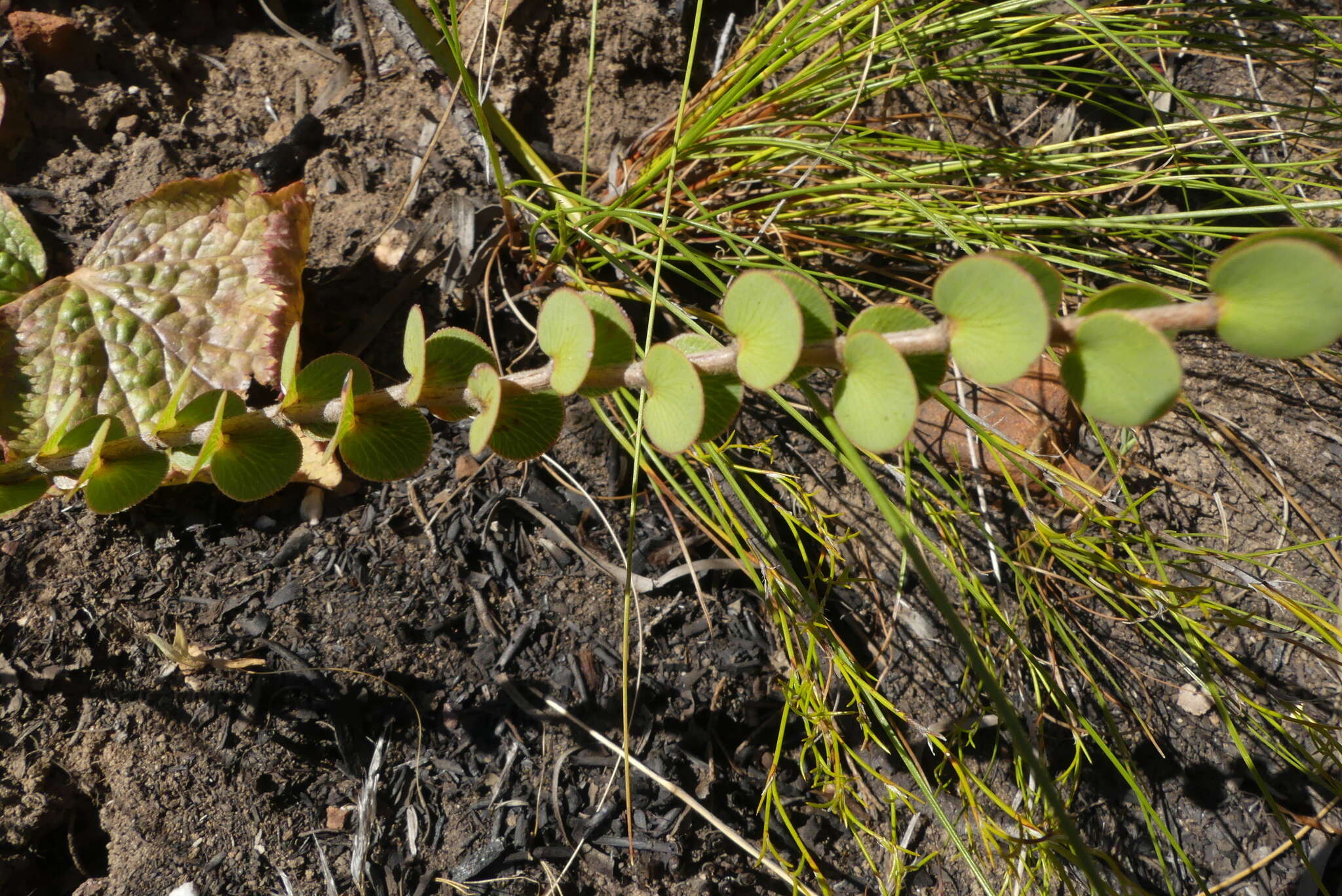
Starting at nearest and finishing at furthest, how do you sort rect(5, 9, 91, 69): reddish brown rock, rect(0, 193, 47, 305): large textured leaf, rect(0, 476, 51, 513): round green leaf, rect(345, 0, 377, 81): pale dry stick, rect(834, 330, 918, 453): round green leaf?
rect(834, 330, 918, 453): round green leaf → rect(0, 476, 51, 513): round green leaf → rect(0, 193, 47, 305): large textured leaf → rect(5, 9, 91, 69): reddish brown rock → rect(345, 0, 377, 81): pale dry stick

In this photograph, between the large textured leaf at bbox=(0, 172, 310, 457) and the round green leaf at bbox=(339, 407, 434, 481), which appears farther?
the large textured leaf at bbox=(0, 172, 310, 457)

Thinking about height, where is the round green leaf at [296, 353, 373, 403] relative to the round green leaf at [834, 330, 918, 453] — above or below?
below

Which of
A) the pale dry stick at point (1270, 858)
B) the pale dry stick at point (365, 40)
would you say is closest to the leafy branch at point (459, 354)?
the pale dry stick at point (365, 40)

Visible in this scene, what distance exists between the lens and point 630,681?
1210 millimetres

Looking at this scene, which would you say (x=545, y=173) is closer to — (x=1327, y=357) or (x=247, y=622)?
(x=247, y=622)

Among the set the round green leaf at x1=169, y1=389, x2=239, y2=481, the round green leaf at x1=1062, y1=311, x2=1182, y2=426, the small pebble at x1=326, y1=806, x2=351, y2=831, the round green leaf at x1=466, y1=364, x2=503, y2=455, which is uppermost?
the round green leaf at x1=1062, y1=311, x2=1182, y2=426

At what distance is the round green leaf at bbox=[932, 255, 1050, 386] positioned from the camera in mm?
484

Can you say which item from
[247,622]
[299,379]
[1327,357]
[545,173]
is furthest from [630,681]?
[1327,357]

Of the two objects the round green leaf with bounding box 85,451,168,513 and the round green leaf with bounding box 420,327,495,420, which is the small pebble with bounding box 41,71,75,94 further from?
the round green leaf with bounding box 420,327,495,420

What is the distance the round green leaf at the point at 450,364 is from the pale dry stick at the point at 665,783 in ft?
1.91

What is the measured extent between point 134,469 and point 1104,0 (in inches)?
73.3

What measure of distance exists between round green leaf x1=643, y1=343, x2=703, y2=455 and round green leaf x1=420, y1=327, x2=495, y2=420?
205mm

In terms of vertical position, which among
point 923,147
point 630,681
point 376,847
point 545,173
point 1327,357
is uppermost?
point 923,147

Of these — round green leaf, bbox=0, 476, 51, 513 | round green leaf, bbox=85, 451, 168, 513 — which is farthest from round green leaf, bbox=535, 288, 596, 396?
round green leaf, bbox=0, 476, 51, 513
